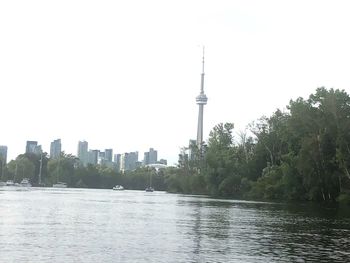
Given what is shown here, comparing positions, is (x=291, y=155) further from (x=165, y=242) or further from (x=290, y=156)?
(x=165, y=242)

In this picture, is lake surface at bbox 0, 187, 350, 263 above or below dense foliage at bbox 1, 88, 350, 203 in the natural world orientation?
below

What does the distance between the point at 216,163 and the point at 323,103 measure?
58668mm

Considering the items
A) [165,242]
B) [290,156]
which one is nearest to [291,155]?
[290,156]

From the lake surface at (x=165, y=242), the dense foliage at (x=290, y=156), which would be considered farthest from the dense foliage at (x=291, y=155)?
the lake surface at (x=165, y=242)

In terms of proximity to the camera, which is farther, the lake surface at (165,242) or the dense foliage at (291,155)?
the dense foliage at (291,155)

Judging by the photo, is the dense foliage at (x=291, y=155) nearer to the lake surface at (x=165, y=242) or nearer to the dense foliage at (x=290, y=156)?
the dense foliage at (x=290, y=156)

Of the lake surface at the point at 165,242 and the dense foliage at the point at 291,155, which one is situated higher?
the dense foliage at the point at 291,155

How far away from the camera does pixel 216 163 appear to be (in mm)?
150625

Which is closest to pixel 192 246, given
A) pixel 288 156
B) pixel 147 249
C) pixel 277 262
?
pixel 147 249

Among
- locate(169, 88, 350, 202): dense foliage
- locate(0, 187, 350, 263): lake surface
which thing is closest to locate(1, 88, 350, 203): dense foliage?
locate(169, 88, 350, 202): dense foliage

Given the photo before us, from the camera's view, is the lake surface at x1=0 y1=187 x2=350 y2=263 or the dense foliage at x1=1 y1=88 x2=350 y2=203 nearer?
the lake surface at x1=0 y1=187 x2=350 y2=263

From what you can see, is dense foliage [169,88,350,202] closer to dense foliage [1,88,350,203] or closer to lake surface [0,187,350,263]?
dense foliage [1,88,350,203]

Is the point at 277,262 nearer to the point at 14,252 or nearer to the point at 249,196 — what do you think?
the point at 14,252

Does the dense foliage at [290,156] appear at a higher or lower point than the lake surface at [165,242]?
higher
